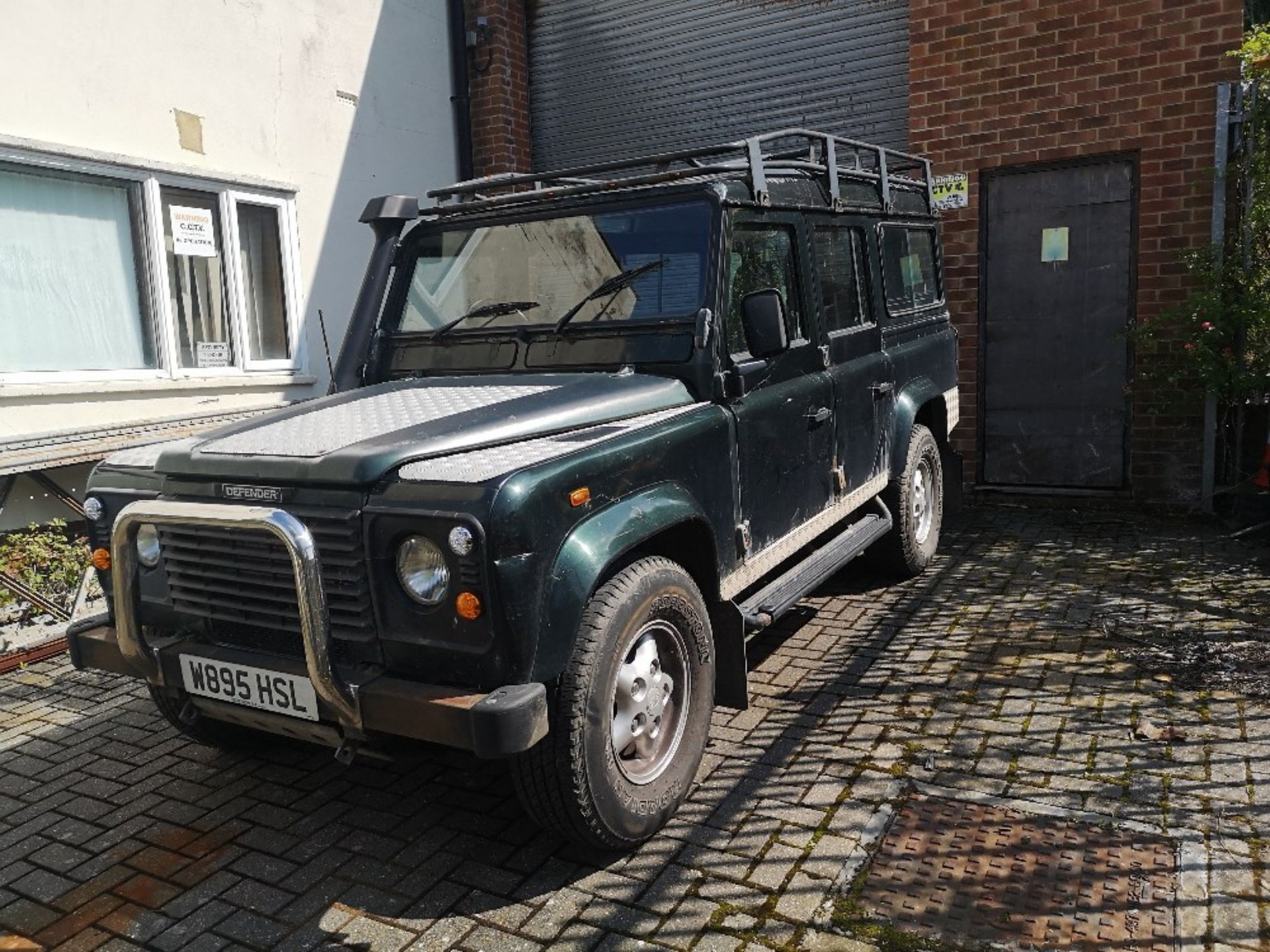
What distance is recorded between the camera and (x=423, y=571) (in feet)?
8.78

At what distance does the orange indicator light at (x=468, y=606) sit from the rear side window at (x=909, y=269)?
3575 mm

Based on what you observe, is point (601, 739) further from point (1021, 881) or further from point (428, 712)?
point (1021, 881)

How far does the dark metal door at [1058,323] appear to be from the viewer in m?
7.42

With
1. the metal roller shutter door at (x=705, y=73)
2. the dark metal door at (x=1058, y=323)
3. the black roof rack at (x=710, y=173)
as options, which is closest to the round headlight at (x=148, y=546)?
the black roof rack at (x=710, y=173)

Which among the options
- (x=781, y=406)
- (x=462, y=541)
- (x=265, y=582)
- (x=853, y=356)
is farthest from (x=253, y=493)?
(x=853, y=356)

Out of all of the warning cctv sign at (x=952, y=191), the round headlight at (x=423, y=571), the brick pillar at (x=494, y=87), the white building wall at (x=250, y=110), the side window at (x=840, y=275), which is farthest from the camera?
the brick pillar at (x=494, y=87)

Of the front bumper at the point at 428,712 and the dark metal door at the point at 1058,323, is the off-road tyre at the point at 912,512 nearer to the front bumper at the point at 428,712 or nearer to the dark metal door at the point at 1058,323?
the dark metal door at the point at 1058,323

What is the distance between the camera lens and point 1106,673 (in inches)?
172

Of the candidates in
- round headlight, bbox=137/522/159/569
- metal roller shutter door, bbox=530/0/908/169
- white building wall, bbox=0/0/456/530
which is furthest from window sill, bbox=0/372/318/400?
metal roller shutter door, bbox=530/0/908/169

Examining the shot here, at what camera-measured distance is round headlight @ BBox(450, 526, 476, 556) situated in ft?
8.38

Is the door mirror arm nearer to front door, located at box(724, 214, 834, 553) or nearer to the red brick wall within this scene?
front door, located at box(724, 214, 834, 553)

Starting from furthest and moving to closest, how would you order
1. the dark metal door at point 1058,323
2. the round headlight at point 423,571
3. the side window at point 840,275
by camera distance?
the dark metal door at point 1058,323, the side window at point 840,275, the round headlight at point 423,571

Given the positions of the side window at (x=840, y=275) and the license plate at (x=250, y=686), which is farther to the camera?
the side window at (x=840, y=275)

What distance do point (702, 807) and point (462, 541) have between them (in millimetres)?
1475
